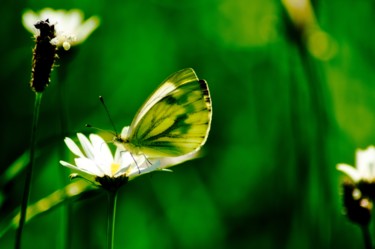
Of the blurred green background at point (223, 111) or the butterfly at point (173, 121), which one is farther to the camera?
the blurred green background at point (223, 111)

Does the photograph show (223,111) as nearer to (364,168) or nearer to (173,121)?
(173,121)

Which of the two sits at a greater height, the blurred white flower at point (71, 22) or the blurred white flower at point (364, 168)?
the blurred white flower at point (71, 22)

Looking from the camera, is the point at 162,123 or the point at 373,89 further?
the point at 373,89

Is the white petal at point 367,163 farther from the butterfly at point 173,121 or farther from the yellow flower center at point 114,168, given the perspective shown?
the yellow flower center at point 114,168

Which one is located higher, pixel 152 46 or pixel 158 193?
pixel 152 46

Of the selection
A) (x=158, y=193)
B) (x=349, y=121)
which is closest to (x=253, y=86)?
(x=349, y=121)

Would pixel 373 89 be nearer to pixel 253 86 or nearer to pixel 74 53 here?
pixel 253 86

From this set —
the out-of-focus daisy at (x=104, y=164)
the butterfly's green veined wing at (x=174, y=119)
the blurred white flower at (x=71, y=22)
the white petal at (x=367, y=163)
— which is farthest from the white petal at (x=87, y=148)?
the white petal at (x=367, y=163)
